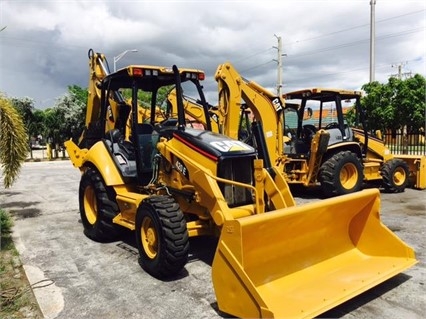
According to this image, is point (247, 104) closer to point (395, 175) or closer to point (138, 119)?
point (138, 119)

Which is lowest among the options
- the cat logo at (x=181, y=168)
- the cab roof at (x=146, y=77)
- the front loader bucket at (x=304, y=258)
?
the front loader bucket at (x=304, y=258)

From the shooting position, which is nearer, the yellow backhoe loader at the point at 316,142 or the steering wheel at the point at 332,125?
the yellow backhoe loader at the point at 316,142

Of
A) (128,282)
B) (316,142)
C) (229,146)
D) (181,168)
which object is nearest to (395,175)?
(316,142)

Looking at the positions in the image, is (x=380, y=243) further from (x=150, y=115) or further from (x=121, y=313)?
(x=150, y=115)

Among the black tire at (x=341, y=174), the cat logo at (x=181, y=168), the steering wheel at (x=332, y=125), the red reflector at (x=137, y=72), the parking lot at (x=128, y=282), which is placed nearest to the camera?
the parking lot at (x=128, y=282)

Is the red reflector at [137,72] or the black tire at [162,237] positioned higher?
the red reflector at [137,72]

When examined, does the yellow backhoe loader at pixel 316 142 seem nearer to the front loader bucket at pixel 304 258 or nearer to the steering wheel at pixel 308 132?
the steering wheel at pixel 308 132

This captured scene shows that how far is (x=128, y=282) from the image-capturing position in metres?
4.59

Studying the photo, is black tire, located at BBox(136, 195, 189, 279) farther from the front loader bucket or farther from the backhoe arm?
the backhoe arm

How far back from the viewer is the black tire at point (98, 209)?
600 cm

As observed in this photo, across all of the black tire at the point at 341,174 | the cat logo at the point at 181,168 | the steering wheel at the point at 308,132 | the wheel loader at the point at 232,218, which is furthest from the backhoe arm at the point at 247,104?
the cat logo at the point at 181,168

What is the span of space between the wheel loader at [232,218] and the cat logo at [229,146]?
0.03 meters

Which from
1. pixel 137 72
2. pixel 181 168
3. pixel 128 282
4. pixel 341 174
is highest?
pixel 137 72

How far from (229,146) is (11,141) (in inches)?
122
